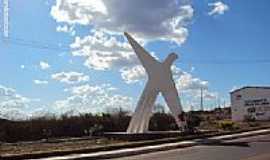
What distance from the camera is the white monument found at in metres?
43.1

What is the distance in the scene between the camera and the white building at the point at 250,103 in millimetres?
77562

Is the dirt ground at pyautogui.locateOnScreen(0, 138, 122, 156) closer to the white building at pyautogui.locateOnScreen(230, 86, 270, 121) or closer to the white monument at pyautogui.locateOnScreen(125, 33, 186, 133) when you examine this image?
the white monument at pyautogui.locateOnScreen(125, 33, 186, 133)

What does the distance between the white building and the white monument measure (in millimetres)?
36031

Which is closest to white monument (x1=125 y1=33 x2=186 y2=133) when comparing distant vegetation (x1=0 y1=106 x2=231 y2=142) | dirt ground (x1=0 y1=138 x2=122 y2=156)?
distant vegetation (x1=0 y1=106 x2=231 y2=142)

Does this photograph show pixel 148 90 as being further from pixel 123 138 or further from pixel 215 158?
pixel 215 158

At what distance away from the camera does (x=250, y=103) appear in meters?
79.6

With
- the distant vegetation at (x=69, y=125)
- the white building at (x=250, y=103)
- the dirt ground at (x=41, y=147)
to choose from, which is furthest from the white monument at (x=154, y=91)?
the white building at (x=250, y=103)

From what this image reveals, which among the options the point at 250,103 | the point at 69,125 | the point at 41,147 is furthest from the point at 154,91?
the point at 250,103

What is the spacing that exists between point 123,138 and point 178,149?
12.7 m

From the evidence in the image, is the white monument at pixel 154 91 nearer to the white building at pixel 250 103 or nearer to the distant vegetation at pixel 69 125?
the distant vegetation at pixel 69 125

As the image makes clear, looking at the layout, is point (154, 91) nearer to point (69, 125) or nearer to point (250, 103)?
point (69, 125)

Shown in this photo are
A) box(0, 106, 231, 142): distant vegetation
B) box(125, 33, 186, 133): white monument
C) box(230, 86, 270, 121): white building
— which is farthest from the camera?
box(230, 86, 270, 121): white building

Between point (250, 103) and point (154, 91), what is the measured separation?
39.2m

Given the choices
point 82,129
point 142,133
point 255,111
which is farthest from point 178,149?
point 255,111
